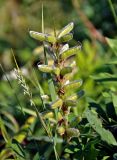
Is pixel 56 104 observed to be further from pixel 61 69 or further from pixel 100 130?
pixel 100 130

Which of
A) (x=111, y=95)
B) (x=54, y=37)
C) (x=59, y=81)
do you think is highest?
(x=54, y=37)

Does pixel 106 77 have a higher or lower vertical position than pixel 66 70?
lower

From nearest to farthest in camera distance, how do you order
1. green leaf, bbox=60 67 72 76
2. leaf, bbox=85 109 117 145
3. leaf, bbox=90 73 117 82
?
green leaf, bbox=60 67 72 76 → leaf, bbox=85 109 117 145 → leaf, bbox=90 73 117 82

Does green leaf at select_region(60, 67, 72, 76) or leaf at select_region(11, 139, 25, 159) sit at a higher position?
green leaf at select_region(60, 67, 72, 76)

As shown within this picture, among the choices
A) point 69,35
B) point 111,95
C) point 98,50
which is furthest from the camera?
point 98,50

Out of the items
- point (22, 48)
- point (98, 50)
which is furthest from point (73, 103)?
point (22, 48)

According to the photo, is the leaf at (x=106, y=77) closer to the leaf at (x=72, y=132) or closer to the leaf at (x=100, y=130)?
the leaf at (x=100, y=130)

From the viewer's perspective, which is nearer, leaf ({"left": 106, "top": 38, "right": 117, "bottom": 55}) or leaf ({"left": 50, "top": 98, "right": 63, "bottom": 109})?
leaf ({"left": 50, "top": 98, "right": 63, "bottom": 109})

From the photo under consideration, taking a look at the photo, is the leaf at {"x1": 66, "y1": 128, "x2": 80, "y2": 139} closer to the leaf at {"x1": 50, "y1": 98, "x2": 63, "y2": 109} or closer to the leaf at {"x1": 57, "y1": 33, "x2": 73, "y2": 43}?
the leaf at {"x1": 50, "y1": 98, "x2": 63, "y2": 109}

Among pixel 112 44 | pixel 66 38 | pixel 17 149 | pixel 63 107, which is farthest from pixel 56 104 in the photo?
pixel 112 44

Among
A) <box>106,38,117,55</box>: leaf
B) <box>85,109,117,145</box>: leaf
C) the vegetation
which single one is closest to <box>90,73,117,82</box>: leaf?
the vegetation

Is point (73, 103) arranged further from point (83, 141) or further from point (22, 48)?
point (22, 48)
